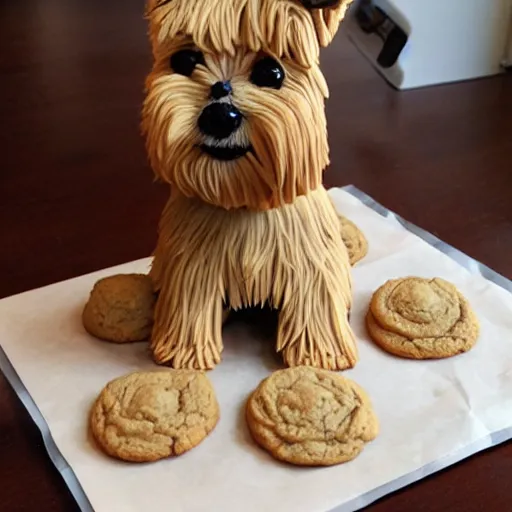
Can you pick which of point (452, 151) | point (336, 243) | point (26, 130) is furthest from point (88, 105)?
point (336, 243)

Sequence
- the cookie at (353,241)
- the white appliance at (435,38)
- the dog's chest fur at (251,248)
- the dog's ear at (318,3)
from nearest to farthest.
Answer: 1. the dog's ear at (318,3)
2. the dog's chest fur at (251,248)
3. the cookie at (353,241)
4. the white appliance at (435,38)

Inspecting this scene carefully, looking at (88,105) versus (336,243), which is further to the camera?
(88,105)

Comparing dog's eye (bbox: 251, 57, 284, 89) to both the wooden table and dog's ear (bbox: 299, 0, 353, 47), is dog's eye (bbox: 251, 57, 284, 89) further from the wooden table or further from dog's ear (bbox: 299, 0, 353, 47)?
the wooden table

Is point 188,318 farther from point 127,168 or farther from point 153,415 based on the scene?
point 127,168

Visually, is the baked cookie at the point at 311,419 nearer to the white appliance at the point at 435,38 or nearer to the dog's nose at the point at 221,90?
the dog's nose at the point at 221,90

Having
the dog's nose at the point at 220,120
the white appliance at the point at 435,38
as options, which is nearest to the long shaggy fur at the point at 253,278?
the dog's nose at the point at 220,120

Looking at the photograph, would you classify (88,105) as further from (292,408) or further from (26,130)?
(292,408)
